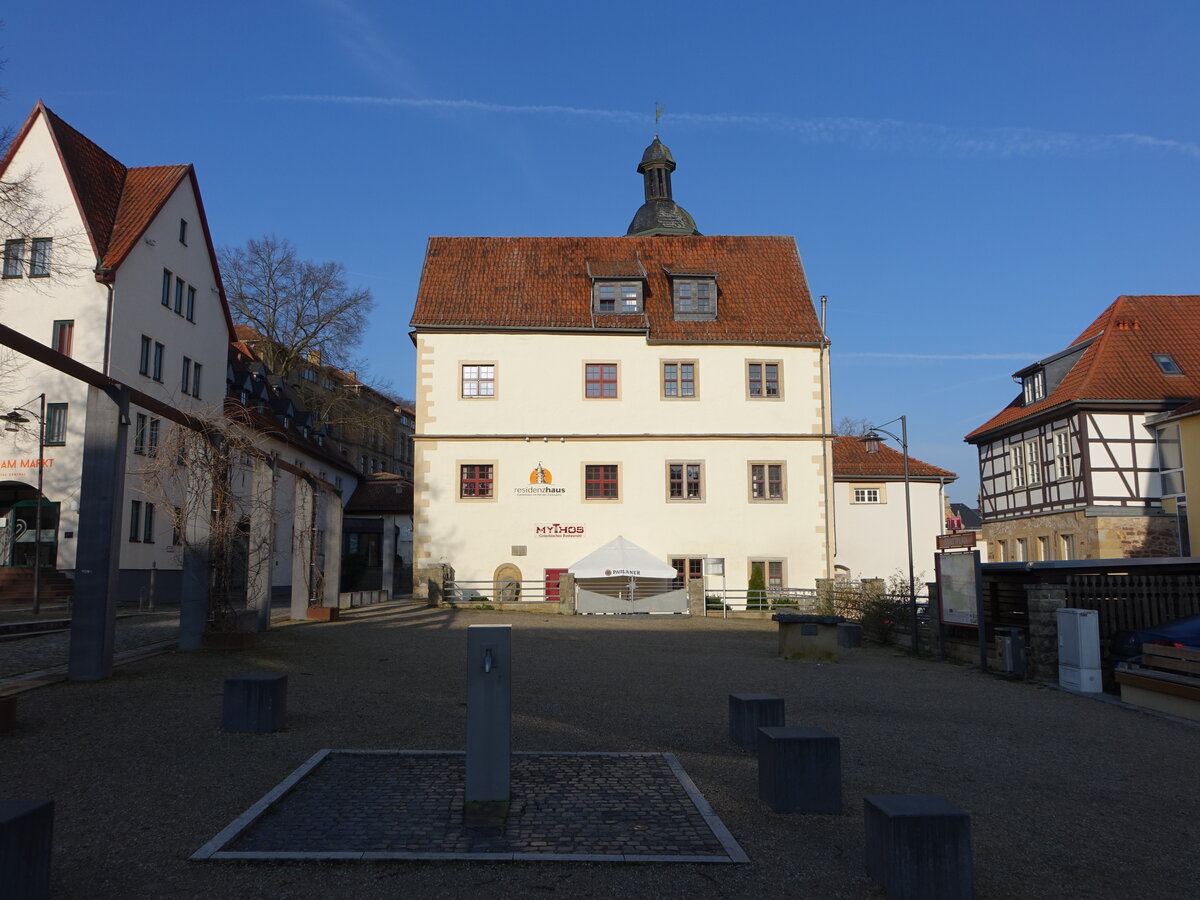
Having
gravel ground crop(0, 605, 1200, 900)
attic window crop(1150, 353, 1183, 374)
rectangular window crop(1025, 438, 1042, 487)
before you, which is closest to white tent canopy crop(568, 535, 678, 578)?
gravel ground crop(0, 605, 1200, 900)

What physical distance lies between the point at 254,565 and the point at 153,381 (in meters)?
17.1

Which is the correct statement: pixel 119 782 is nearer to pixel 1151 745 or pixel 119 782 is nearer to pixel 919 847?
pixel 919 847

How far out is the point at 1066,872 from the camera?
5730 millimetres

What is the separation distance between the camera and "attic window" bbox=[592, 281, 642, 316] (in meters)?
35.6

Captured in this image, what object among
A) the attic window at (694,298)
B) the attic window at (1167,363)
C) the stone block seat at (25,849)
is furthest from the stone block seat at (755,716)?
the attic window at (1167,363)

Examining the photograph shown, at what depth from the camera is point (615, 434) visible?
112 ft

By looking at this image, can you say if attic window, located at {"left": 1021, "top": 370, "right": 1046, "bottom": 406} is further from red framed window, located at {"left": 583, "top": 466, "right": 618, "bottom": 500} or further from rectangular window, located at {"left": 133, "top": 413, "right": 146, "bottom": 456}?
rectangular window, located at {"left": 133, "top": 413, "right": 146, "bottom": 456}

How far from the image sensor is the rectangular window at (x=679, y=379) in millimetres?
34750

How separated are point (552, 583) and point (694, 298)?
11739 millimetres

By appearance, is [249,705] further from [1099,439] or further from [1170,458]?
[1170,458]

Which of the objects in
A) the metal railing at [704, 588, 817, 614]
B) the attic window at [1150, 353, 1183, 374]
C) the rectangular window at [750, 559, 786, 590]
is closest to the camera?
the metal railing at [704, 588, 817, 614]

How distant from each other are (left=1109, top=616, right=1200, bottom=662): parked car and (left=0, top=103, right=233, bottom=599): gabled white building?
908 inches

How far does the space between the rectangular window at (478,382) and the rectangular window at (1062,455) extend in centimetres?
1965

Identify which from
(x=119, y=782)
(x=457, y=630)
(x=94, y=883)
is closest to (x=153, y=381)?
(x=457, y=630)
